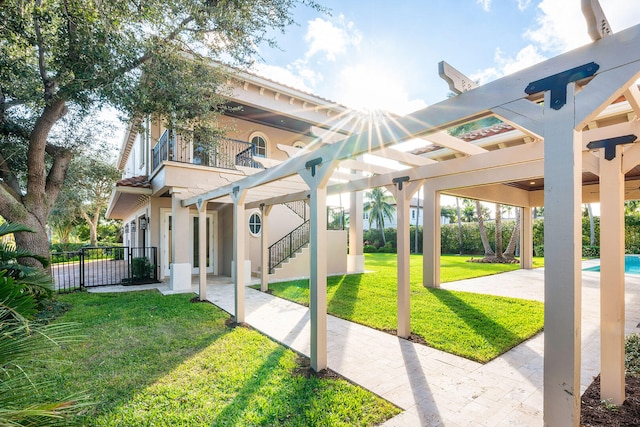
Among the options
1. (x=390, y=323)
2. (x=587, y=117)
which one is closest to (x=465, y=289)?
(x=390, y=323)

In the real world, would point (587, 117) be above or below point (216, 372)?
above

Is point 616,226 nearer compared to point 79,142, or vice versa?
point 616,226

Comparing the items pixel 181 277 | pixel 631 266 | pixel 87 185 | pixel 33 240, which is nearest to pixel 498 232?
pixel 631 266

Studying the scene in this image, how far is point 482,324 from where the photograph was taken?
19.9 ft

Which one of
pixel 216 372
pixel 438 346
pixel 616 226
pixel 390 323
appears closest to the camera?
pixel 616 226

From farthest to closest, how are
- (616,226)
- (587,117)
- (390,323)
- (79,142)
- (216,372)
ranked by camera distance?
(79,142)
(390,323)
(216,372)
(616,226)
(587,117)

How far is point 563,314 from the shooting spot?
215cm

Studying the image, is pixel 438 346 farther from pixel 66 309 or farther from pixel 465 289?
pixel 66 309

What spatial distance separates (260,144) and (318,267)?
389 inches

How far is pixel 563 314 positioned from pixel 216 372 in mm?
3867

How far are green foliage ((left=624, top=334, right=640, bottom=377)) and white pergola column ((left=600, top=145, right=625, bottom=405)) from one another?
1198 mm

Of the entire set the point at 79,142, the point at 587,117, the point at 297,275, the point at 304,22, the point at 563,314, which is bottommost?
the point at 297,275

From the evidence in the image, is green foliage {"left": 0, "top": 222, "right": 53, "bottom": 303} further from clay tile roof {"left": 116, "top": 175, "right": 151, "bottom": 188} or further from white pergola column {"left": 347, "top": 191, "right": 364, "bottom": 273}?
white pergola column {"left": 347, "top": 191, "right": 364, "bottom": 273}

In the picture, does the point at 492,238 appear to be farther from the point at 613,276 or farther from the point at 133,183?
the point at 133,183
